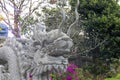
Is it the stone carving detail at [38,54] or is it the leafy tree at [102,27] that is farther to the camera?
the leafy tree at [102,27]

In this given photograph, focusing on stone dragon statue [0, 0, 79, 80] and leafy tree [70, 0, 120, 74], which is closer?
stone dragon statue [0, 0, 79, 80]

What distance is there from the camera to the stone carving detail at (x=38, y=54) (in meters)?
3.32

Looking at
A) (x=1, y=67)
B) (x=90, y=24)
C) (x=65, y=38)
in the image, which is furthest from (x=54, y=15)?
(x=65, y=38)

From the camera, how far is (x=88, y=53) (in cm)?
1204

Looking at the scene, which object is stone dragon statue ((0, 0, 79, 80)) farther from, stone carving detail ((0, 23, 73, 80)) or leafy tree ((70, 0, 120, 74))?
leafy tree ((70, 0, 120, 74))

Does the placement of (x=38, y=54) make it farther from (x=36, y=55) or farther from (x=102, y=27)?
(x=102, y=27)

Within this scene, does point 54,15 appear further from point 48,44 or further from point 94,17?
point 48,44

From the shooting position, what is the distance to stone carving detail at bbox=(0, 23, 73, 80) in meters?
3.32

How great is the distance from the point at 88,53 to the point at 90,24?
1.09 meters

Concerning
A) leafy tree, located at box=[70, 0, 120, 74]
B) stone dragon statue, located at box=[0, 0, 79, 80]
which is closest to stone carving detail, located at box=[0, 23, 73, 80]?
stone dragon statue, located at box=[0, 0, 79, 80]

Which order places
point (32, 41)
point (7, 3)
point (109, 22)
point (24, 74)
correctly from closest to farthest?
1. point (32, 41)
2. point (24, 74)
3. point (109, 22)
4. point (7, 3)

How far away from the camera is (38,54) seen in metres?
3.48

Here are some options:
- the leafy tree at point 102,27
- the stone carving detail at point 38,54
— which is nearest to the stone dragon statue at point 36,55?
the stone carving detail at point 38,54

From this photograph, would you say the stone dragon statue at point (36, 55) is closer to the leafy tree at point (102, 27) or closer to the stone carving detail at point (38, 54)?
the stone carving detail at point (38, 54)
